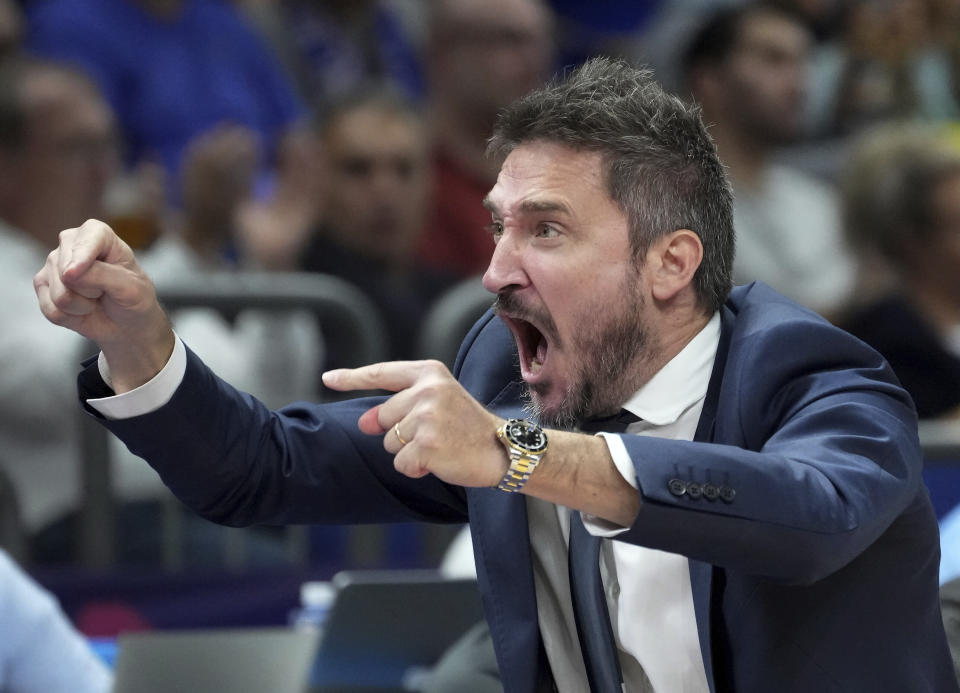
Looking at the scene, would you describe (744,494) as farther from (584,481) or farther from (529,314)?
(529,314)

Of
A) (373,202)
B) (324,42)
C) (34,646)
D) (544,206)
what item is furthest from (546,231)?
(324,42)

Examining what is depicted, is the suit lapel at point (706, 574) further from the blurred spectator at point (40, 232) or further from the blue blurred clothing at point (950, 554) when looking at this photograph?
the blurred spectator at point (40, 232)

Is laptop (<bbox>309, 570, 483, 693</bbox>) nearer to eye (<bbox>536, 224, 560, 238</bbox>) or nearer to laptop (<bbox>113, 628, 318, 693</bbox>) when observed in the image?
laptop (<bbox>113, 628, 318, 693</bbox>)

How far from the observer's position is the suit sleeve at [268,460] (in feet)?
6.43

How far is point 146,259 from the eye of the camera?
411 centimetres

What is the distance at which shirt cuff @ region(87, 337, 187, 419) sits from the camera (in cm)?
192

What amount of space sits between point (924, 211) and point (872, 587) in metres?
2.40

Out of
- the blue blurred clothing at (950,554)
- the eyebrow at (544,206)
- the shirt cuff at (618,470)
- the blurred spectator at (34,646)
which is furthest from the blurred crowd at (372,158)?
the shirt cuff at (618,470)

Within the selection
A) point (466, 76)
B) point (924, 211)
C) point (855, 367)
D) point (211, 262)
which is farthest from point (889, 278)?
point (855, 367)

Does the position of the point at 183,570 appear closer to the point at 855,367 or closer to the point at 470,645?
the point at 470,645

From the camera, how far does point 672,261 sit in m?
2.05

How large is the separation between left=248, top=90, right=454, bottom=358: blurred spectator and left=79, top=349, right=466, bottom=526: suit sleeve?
2028mm

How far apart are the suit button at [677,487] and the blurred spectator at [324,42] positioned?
12.8 ft

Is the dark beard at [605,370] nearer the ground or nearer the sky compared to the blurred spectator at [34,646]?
nearer the sky
